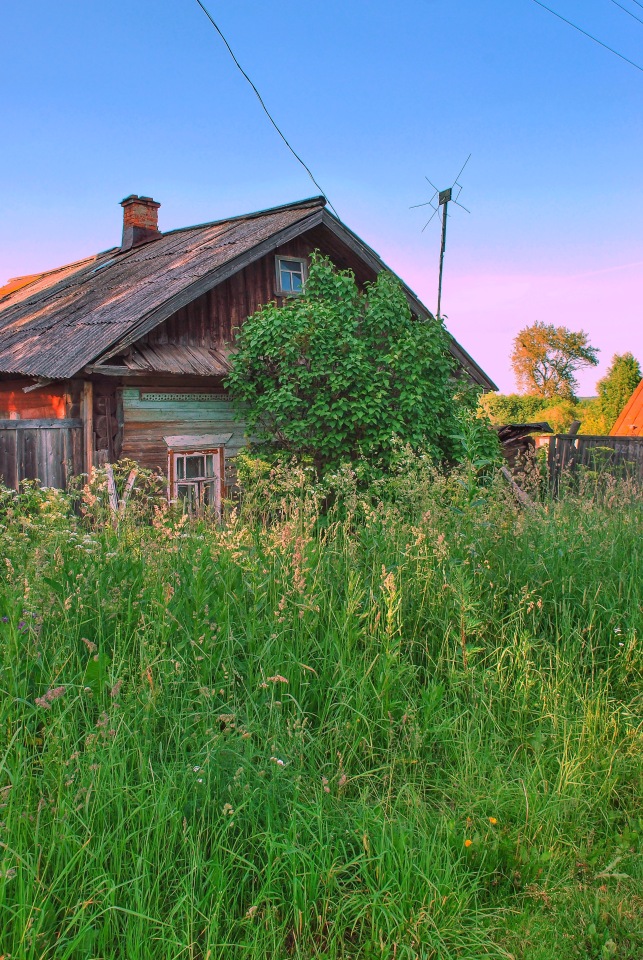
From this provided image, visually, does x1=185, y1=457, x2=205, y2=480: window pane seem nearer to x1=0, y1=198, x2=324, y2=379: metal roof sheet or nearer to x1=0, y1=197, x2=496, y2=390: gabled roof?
x1=0, y1=197, x2=496, y2=390: gabled roof

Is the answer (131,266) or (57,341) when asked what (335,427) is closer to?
(57,341)

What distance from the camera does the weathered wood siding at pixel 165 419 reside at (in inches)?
380

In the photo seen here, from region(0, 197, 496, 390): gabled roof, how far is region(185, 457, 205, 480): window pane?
213cm

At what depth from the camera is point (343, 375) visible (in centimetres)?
912

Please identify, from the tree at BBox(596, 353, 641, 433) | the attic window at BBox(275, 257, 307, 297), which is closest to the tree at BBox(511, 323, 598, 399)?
the tree at BBox(596, 353, 641, 433)

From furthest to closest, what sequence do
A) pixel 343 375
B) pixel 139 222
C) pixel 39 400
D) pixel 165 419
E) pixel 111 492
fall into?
pixel 139 222, pixel 39 400, pixel 165 419, pixel 343 375, pixel 111 492

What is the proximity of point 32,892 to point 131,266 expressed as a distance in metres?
12.5

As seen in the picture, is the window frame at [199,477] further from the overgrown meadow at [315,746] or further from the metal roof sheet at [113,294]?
the overgrown meadow at [315,746]

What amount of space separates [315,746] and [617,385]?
31798 mm

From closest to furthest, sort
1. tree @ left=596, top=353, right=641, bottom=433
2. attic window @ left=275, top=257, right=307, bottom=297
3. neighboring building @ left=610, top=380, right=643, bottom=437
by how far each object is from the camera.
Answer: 1. attic window @ left=275, top=257, right=307, bottom=297
2. neighboring building @ left=610, top=380, right=643, bottom=437
3. tree @ left=596, top=353, right=641, bottom=433

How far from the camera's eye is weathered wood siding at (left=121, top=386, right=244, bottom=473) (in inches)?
380

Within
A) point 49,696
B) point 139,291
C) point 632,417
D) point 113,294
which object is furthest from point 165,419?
point 632,417

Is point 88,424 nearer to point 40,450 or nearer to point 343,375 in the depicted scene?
point 40,450

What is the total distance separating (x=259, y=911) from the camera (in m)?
2.13
